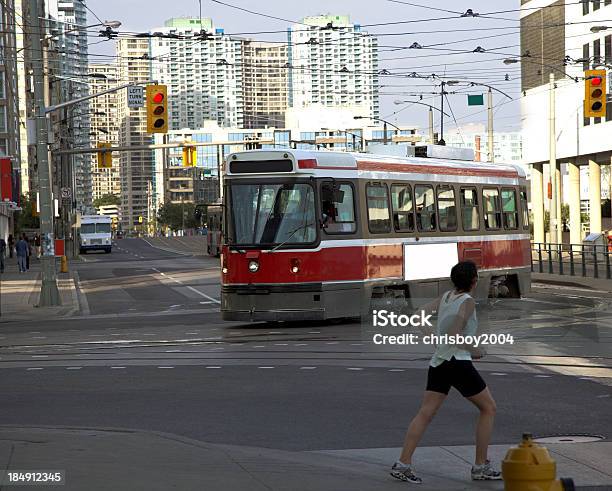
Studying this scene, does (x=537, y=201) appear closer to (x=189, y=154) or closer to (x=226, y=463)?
(x=189, y=154)

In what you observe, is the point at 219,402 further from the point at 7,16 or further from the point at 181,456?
the point at 7,16

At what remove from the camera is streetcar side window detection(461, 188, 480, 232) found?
27734mm

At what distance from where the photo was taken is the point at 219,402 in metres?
13.6

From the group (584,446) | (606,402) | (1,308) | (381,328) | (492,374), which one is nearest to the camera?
(584,446)

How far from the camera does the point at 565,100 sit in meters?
68.1

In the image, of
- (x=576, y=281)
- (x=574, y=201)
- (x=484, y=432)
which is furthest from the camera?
(x=574, y=201)

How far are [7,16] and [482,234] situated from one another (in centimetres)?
7319

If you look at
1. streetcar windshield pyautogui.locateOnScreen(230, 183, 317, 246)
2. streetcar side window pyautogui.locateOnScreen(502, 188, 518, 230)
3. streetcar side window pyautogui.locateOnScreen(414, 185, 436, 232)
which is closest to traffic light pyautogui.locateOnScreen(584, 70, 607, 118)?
streetcar side window pyautogui.locateOnScreen(502, 188, 518, 230)

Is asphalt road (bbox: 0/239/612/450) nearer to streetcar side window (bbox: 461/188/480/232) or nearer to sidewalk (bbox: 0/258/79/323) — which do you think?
streetcar side window (bbox: 461/188/480/232)

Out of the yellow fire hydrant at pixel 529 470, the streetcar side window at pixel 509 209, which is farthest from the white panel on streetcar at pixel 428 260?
the yellow fire hydrant at pixel 529 470

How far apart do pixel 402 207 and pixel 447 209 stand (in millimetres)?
1743

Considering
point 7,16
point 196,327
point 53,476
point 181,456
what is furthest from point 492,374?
point 7,16

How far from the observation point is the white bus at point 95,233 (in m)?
99.8

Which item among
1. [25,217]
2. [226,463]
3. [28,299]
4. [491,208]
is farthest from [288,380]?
[25,217]
